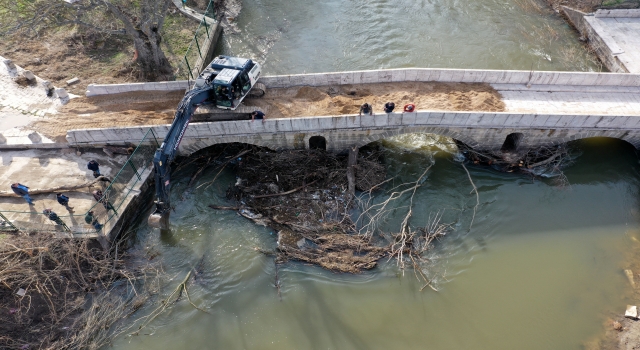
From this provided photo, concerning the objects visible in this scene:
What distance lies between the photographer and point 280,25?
23328 millimetres

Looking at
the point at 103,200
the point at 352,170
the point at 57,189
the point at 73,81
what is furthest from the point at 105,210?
the point at 352,170

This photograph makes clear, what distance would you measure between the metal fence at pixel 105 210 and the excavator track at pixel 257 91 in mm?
4285

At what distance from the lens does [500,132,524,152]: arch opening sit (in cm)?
1601

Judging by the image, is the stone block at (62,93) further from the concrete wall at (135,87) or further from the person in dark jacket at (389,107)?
the person in dark jacket at (389,107)

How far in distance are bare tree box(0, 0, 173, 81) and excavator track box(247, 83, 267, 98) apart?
5.90m

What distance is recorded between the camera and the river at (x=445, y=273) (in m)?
12.1

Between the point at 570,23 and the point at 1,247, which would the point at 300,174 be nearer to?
the point at 1,247

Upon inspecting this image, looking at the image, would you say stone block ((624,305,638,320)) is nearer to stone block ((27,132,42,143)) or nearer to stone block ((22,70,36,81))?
stone block ((27,132,42,143))

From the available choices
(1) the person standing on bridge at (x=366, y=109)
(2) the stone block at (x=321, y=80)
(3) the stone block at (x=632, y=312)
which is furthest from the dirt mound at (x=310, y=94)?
(3) the stone block at (x=632, y=312)

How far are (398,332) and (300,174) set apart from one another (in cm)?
687

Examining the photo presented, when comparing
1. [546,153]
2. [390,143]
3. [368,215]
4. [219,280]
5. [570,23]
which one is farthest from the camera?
[570,23]

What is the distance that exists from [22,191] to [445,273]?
597 inches

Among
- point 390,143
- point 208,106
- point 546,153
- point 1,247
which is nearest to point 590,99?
point 546,153

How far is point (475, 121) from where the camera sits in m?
14.9
